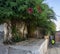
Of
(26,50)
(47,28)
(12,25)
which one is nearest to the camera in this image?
(26,50)

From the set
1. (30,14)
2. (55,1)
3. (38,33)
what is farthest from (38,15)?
(38,33)

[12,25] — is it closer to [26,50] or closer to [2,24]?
[2,24]

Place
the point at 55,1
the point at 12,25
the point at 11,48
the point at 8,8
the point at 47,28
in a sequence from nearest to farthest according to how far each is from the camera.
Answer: the point at 11,48 < the point at 8,8 < the point at 12,25 < the point at 55,1 < the point at 47,28

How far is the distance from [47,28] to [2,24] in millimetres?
4190

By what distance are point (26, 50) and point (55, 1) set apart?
4608 mm

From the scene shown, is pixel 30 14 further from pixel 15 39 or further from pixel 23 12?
pixel 15 39

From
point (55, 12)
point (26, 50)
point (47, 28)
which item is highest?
point (55, 12)

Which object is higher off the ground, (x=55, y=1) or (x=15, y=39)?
(x=55, y=1)

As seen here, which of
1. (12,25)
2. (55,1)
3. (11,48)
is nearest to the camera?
(11,48)

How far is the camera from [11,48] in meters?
4.39

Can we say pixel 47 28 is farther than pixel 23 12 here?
Yes

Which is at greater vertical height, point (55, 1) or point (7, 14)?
point (55, 1)

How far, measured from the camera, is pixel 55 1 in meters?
8.12

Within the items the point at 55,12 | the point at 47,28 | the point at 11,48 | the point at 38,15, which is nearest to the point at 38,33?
the point at 47,28
